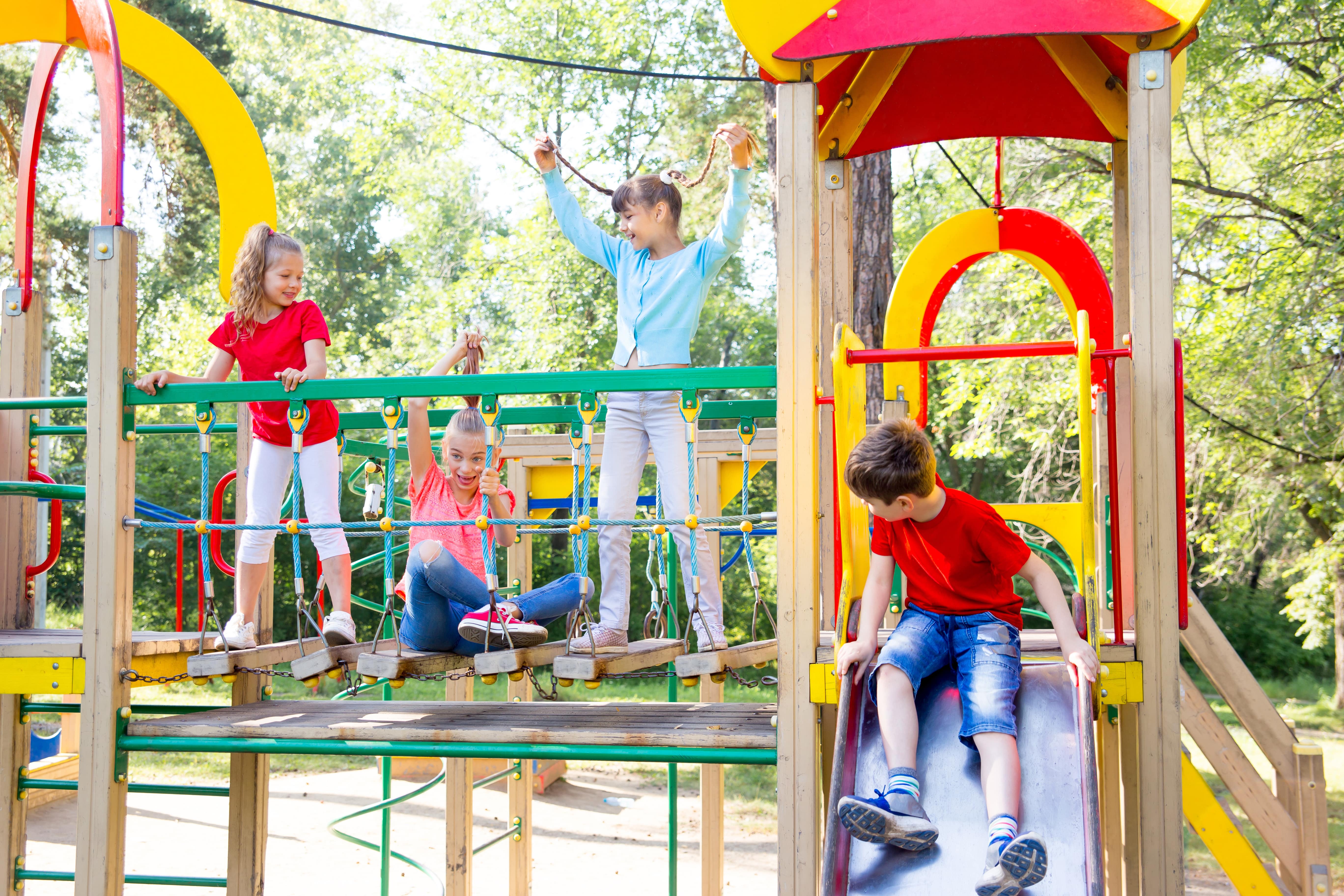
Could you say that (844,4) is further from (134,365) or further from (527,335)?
(527,335)

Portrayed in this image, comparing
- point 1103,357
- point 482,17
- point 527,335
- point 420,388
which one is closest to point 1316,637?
point 527,335

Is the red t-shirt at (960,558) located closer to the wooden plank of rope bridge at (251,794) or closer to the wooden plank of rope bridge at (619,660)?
the wooden plank of rope bridge at (619,660)

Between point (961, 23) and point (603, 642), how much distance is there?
2.30 meters

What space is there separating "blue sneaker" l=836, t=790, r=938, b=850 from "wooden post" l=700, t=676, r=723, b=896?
323cm

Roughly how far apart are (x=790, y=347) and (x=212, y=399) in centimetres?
202

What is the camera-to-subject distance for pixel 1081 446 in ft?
9.91

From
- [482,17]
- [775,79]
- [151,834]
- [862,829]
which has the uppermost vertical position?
[482,17]

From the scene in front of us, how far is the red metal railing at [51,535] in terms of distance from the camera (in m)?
4.93

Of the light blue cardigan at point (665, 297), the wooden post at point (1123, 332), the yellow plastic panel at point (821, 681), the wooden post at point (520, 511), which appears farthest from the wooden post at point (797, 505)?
the wooden post at point (520, 511)

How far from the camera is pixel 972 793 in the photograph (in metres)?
2.90

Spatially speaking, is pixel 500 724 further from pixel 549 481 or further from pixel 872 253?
pixel 872 253

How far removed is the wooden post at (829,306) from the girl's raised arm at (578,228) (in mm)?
812

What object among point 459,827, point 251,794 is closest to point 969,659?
point 251,794

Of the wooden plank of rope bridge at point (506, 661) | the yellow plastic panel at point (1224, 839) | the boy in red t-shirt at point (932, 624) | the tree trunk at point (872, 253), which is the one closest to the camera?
the boy in red t-shirt at point (932, 624)
